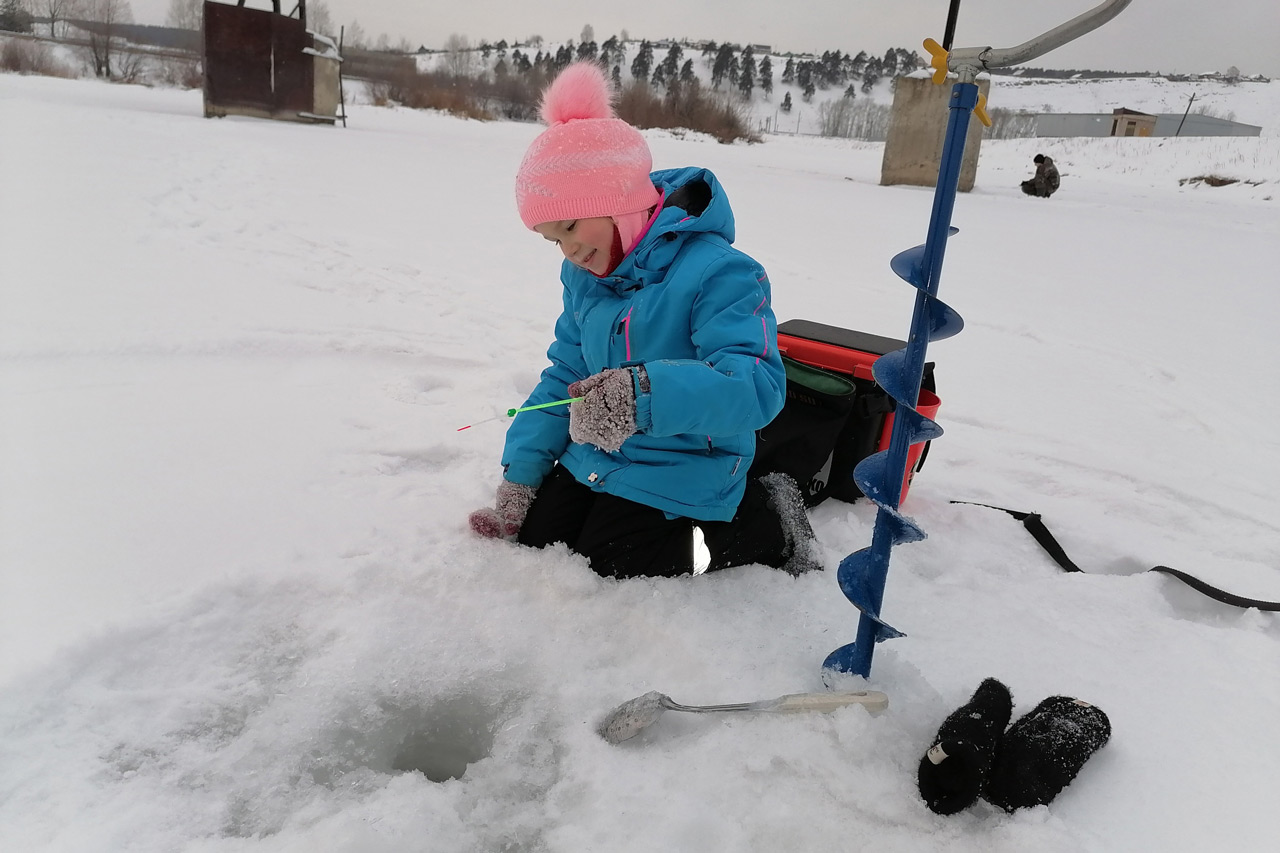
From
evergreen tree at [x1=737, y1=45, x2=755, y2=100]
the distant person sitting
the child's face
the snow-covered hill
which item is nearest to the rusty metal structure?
the distant person sitting

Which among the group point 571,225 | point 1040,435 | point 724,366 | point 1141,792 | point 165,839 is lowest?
point 165,839

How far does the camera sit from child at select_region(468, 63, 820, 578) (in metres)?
1.50

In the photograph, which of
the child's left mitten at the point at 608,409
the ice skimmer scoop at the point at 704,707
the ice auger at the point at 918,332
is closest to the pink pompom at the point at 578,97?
the child's left mitten at the point at 608,409

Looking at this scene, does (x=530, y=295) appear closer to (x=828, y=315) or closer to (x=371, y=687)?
(x=828, y=315)

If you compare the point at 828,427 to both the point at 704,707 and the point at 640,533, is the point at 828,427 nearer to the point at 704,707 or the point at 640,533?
the point at 640,533

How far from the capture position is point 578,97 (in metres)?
1.74

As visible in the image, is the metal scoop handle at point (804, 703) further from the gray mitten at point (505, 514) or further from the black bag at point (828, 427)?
the black bag at point (828, 427)

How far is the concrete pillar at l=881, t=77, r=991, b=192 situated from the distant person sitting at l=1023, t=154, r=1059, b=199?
838mm

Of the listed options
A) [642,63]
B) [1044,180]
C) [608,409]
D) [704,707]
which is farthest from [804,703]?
[642,63]

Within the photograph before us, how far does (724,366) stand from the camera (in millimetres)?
1525

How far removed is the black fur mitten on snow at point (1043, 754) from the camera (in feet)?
4.07

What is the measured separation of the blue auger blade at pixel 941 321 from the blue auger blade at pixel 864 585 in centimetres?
42

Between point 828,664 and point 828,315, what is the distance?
113 inches

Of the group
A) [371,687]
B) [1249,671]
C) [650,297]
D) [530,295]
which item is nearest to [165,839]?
[371,687]
